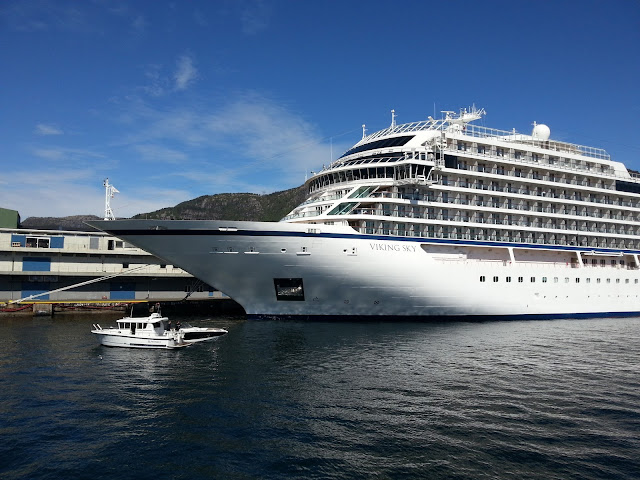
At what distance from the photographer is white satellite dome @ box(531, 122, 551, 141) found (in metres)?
45.1

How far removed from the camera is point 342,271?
29.8 m

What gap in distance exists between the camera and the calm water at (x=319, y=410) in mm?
11281

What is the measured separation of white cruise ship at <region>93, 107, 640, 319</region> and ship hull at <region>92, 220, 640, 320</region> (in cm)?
9


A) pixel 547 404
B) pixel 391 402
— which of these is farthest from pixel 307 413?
pixel 547 404

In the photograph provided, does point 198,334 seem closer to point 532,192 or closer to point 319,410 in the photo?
point 319,410

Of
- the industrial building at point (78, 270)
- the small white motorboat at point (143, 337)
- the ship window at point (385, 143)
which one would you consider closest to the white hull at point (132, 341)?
the small white motorboat at point (143, 337)

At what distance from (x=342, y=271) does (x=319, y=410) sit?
15.5 metres

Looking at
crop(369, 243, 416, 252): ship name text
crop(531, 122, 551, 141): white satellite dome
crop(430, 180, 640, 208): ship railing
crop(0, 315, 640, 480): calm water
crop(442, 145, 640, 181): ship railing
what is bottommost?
crop(0, 315, 640, 480): calm water

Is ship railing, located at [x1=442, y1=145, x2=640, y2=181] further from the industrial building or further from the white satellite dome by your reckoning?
the industrial building

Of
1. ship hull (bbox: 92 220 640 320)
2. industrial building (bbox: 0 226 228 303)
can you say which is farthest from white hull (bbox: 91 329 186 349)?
industrial building (bbox: 0 226 228 303)

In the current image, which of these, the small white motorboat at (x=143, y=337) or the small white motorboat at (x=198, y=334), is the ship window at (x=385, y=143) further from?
the small white motorboat at (x=143, y=337)

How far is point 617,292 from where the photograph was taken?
4075 centimetres

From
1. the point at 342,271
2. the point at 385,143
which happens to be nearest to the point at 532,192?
the point at 385,143

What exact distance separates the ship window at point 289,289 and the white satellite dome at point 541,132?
99.9 feet
